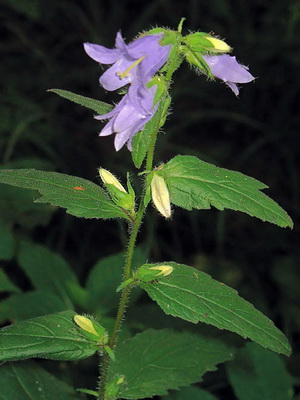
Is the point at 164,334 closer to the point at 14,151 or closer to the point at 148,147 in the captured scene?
the point at 148,147

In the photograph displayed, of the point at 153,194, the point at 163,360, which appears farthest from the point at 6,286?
the point at 153,194

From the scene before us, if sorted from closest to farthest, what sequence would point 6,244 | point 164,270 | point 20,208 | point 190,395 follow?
point 164,270
point 190,395
point 6,244
point 20,208

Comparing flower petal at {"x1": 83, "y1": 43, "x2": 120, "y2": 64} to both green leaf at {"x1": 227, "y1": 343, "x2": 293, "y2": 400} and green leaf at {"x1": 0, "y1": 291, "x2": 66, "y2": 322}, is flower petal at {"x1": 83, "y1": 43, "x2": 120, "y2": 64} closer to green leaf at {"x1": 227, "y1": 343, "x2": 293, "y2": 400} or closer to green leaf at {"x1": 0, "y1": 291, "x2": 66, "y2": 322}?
green leaf at {"x1": 227, "y1": 343, "x2": 293, "y2": 400}

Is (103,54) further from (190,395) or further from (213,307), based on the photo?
(190,395)

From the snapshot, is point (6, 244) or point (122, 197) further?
point (6, 244)

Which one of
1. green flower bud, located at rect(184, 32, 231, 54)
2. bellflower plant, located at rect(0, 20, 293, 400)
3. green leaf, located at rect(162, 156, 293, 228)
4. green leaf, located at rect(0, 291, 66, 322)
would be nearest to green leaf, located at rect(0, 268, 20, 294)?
green leaf, located at rect(0, 291, 66, 322)

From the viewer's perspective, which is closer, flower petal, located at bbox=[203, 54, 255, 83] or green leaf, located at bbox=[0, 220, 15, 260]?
flower petal, located at bbox=[203, 54, 255, 83]

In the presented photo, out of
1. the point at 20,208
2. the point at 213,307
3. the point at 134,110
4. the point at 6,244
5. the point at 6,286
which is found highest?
the point at 134,110
